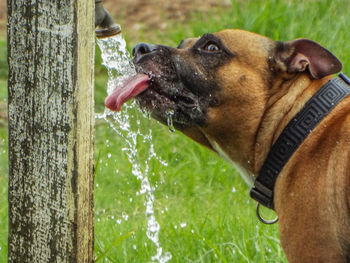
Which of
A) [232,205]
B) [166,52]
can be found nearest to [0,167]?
[232,205]

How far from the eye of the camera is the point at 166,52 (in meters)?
3.51

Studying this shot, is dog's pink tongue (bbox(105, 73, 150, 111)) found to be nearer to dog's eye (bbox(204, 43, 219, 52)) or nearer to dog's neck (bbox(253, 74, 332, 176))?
dog's eye (bbox(204, 43, 219, 52))

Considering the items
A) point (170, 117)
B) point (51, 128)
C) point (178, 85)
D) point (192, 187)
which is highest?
point (51, 128)

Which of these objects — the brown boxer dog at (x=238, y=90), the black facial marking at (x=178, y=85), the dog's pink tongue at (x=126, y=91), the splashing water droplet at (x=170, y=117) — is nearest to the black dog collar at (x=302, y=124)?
the brown boxer dog at (x=238, y=90)

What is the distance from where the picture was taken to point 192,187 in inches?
207

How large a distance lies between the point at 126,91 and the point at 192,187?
205 centimetres

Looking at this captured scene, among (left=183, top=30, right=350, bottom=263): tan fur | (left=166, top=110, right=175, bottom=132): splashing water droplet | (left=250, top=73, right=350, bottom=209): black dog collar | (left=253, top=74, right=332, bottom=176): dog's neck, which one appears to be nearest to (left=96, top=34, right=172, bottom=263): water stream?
(left=166, top=110, right=175, bottom=132): splashing water droplet

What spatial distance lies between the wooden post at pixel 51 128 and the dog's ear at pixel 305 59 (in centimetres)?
109

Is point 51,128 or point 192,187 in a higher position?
point 51,128

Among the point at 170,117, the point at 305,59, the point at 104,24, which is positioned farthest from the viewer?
the point at 170,117

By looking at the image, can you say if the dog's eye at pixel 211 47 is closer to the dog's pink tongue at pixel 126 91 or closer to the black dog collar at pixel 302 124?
the dog's pink tongue at pixel 126 91

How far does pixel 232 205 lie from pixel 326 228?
1946 mm

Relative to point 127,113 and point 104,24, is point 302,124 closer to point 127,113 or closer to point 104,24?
point 104,24

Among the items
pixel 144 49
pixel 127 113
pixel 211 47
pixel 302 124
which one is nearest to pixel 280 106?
pixel 302 124
